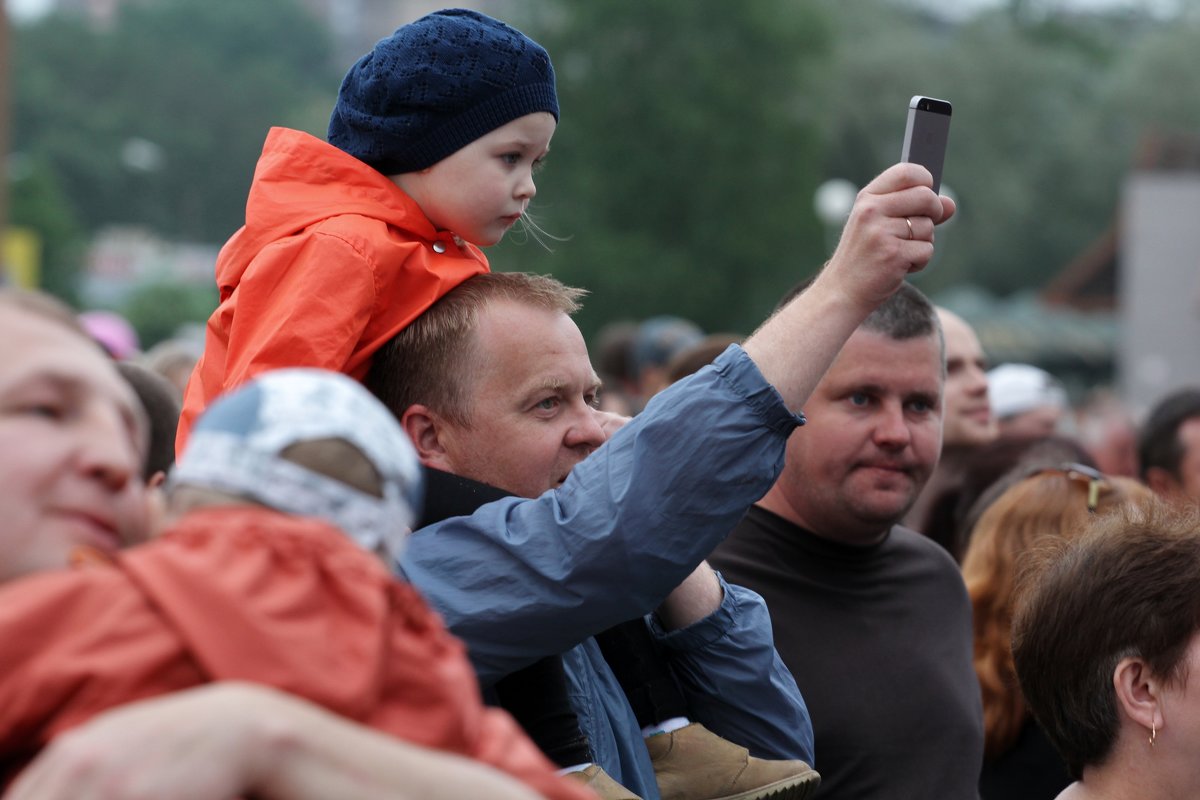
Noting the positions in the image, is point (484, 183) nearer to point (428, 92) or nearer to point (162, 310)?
point (428, 92)

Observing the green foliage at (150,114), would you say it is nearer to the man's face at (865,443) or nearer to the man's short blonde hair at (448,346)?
the man's face at (865,443)

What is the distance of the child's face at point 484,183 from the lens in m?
3.24

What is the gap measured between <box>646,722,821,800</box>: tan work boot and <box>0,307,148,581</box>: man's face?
47.8 inches

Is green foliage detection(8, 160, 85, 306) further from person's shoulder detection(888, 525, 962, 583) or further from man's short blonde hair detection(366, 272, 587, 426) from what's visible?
man's short blonde hair detection(366, 272, 587, 426)

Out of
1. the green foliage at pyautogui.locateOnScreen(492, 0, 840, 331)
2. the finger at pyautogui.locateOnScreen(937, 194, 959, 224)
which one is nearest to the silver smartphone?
the finger at pyautogui.locateOnScreen(937, 194, 959, 224)

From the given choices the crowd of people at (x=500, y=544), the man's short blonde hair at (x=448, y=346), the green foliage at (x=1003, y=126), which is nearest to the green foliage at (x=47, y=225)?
the green foliage at (x=1003, y=126)

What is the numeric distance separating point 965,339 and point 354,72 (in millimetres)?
3655

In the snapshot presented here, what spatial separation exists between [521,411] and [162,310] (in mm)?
35563

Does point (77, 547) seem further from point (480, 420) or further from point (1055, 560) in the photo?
point (1055, 560)

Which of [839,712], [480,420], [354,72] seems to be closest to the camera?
[480,420]

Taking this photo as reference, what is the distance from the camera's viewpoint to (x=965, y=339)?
6.38 meters

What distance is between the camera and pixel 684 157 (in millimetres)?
42500

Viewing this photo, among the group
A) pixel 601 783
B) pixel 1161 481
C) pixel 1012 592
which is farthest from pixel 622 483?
pixel 1161 481

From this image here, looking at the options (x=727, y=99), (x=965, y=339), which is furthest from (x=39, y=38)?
(x=965, y=339)
